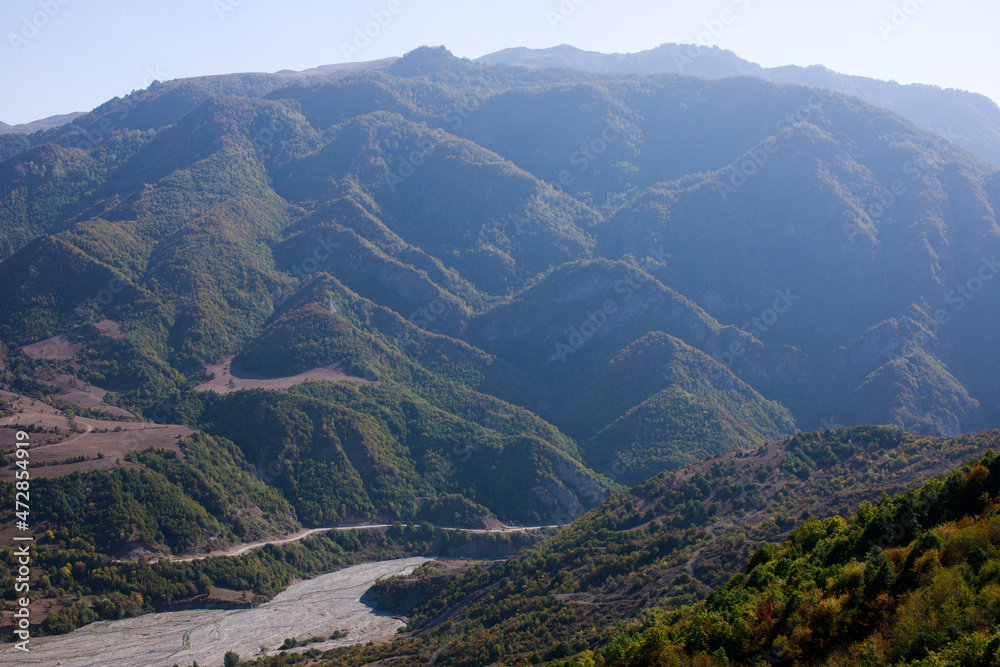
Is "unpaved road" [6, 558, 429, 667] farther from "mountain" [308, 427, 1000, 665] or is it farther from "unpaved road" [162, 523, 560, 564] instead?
"unpaved road" [162, 523, 560, 564]

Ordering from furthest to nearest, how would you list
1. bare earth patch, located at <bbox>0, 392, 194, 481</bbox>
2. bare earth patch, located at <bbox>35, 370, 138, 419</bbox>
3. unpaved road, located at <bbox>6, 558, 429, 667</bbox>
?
bare earth patch, located at <bbox>35, 370, 138, 419</bbox>, bare earth patch, located at <bbox>0, 392, 194, 481</bbox>, unpaved road, located at <bbox>6, 558, 429, 667</bbox>

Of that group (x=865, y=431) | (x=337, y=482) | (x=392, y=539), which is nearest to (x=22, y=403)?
(x=337, y=482)

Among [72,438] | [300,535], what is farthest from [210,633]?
[72,438]

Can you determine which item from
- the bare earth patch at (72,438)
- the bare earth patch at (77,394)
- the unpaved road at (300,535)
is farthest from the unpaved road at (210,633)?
the bare earth patch at (77,394)

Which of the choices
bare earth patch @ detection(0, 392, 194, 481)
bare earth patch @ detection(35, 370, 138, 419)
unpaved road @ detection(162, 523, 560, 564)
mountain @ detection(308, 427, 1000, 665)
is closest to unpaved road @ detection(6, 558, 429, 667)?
mountain @ detection(308, 427, 1000, 665)

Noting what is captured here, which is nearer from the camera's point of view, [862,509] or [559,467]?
[862,509]

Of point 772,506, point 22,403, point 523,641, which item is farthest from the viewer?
point 22,403

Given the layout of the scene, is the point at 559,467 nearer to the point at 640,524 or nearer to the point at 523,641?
the point at 640,524

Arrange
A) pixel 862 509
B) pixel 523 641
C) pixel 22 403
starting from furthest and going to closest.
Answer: pixel 22 403, pixel 523 641, pixel 862 509
